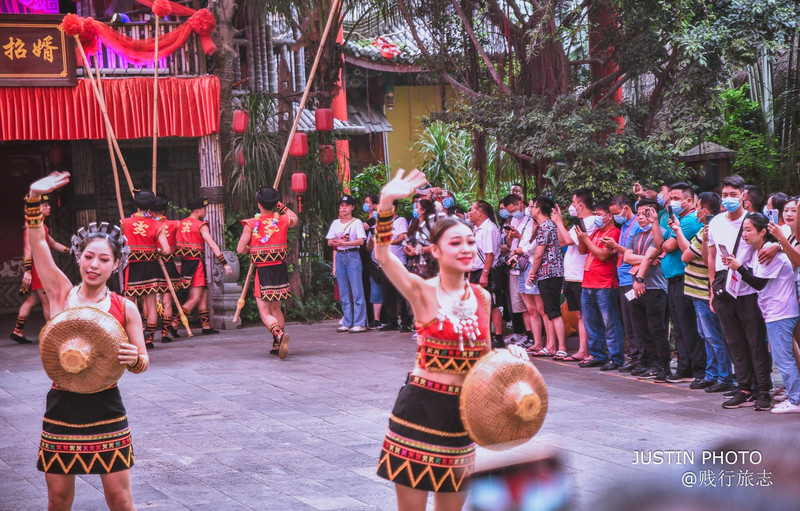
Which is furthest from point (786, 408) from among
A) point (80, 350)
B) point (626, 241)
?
point (80, 350)

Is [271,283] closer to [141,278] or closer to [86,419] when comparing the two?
[141,278]

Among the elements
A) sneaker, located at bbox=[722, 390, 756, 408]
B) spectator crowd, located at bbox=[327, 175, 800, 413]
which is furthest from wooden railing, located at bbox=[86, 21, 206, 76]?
sneaker, located at bbox=[722, 390, 756, 408]

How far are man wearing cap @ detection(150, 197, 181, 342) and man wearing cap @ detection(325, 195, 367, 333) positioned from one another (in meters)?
2.07

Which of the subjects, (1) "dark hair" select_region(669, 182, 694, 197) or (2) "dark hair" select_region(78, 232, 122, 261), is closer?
(2) "dark hair" select_region(78, 232, 122, 261)

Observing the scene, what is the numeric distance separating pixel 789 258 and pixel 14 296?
12.5 m

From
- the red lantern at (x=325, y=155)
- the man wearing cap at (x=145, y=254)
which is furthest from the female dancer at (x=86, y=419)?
the red lantern at (x=325, y=155)

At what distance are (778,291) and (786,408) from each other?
92cm

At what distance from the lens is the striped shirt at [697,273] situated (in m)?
8.13

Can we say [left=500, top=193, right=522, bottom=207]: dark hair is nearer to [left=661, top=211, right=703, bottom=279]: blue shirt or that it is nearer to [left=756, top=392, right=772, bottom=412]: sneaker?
[left=661, top=211, right=703, bottom=279]: blue shirt

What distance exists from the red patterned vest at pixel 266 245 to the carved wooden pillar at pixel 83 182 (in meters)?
5.53

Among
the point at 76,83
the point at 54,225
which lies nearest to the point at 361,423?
the point at 76,83

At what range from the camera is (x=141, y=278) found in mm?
11633

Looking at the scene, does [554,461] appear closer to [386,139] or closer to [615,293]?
[615,293]

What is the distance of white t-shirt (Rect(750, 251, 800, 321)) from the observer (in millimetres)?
7293
